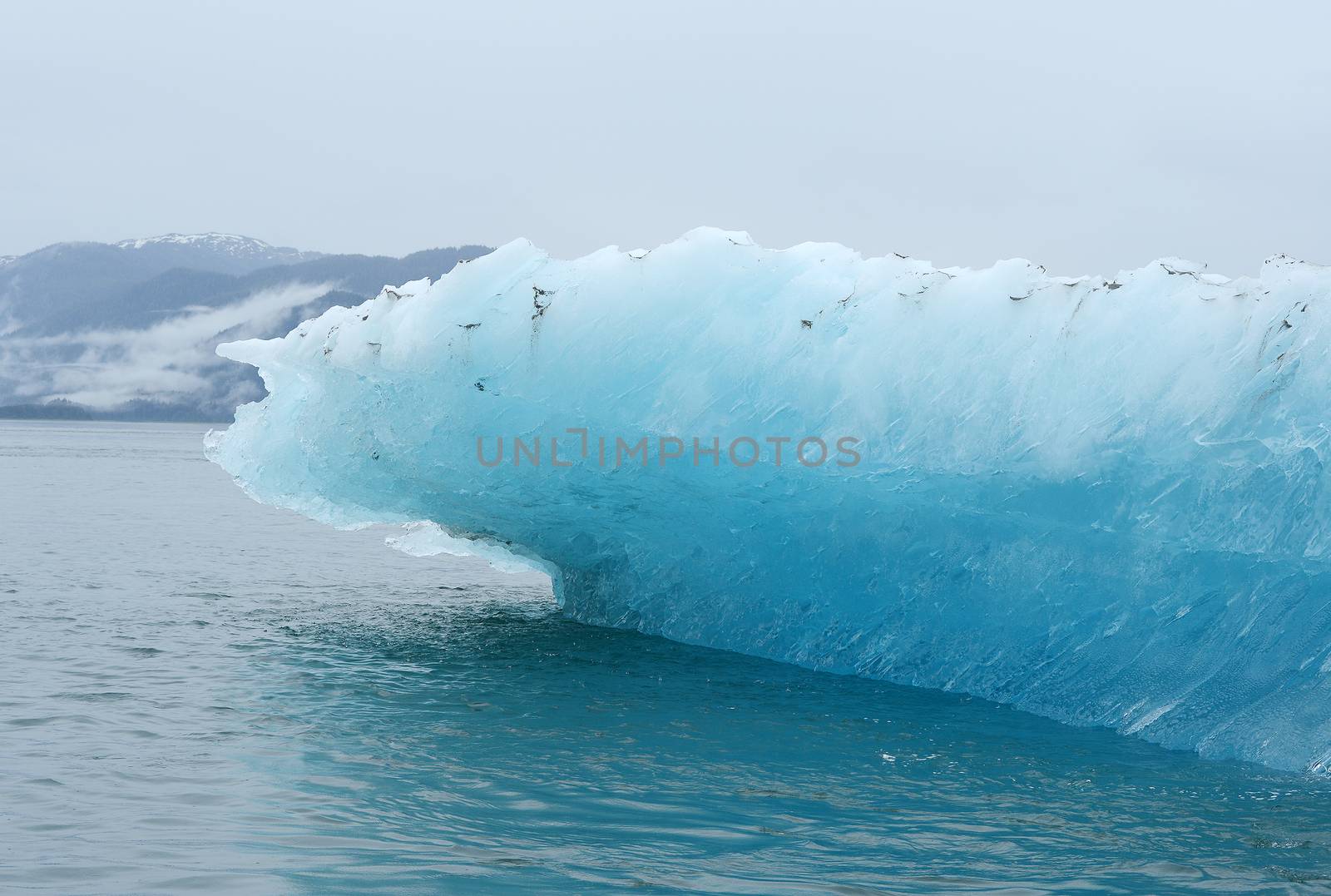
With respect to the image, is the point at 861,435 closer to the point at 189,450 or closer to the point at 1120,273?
the point at 1120,273

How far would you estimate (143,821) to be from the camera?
746 centimetres

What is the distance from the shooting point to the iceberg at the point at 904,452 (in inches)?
393

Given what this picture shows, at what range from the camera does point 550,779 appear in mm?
8633

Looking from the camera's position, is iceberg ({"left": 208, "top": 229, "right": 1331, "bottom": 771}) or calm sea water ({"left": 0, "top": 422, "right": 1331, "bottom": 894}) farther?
iceberg ({"left": 208, "top": 229, "right": 1331, "bottom": 771})

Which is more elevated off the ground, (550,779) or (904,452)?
(904,452)

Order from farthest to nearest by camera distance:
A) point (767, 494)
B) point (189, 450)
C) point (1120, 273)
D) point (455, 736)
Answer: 1. point (189, 450)
2. point (767, 494)
3. point (1120, 273)
4. point (455, 736)

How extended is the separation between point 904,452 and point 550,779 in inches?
184

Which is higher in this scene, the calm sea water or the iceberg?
the iceberg

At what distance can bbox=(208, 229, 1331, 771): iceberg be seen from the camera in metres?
9.99

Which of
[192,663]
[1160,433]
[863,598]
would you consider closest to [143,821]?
[192,663]

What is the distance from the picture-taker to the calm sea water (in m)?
6.91

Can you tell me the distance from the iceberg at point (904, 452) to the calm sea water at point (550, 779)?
0.69 m

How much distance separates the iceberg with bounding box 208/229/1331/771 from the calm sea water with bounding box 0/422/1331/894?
0.69m

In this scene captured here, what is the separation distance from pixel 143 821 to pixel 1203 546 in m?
8.17
